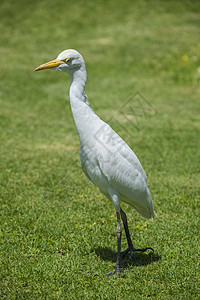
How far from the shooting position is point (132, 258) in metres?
3.98

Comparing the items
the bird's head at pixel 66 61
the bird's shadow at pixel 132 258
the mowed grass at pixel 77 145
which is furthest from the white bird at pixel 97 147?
the mowed grass at pixel 77 145

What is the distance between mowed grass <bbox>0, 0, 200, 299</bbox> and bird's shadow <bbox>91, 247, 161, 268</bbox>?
1 centimetres

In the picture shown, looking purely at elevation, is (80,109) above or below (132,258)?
above

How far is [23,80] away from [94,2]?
6955 mm

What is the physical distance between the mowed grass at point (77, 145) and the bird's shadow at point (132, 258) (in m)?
0.01

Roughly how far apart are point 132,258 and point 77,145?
3685 millimetres

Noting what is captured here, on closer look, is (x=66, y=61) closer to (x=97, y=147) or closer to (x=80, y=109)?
(x=80, y=109)

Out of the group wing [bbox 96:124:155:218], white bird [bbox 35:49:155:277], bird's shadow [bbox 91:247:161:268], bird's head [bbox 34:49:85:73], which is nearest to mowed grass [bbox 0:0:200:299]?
bird's shadow [bbox 91:247:161:268]

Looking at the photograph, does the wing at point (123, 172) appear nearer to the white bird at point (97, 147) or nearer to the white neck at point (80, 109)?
the white bird at point (97, 147)

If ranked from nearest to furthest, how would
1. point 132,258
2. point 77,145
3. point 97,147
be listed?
1. point 97,147
2. point 132,258
3. point 77,145

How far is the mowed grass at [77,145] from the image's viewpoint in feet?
11.9

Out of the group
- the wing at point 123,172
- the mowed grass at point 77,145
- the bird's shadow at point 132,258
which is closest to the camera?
the wing at point 123,172

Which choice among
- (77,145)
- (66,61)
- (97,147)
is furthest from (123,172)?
(77,145)

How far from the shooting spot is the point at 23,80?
1112 cm
